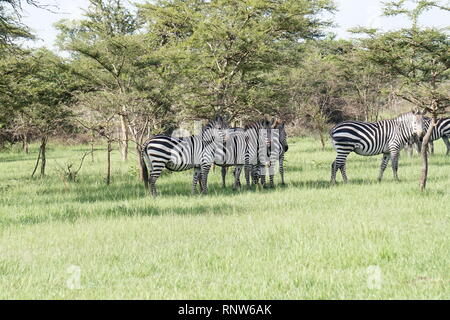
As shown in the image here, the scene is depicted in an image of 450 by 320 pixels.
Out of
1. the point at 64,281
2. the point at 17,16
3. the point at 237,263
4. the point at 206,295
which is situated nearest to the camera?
the point at 206,295

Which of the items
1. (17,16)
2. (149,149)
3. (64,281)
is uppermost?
(17,16)

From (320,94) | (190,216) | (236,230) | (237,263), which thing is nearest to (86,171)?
(190,216)

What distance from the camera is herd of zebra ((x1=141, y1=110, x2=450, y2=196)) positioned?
44.1 ft

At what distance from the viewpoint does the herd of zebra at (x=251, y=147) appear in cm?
1343

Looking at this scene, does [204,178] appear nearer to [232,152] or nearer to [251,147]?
[232,152]

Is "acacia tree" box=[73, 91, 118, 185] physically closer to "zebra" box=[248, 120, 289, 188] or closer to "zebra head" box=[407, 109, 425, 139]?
"zebra" box=[248, 120, 289, 188]

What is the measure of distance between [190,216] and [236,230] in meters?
1.85

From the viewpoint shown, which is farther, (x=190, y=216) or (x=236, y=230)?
(x=190, y=216)

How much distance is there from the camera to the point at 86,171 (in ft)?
68.1

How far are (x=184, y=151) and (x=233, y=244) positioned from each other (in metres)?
6.70

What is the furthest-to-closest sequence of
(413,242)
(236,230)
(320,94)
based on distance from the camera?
(320,94) → (236,230) → (413,242)

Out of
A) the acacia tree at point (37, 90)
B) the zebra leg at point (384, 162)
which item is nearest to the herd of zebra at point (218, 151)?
the zebra leg at point (384, 162)

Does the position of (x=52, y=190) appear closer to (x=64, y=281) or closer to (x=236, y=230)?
(x=236, y=230)

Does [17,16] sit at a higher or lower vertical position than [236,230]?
higher
